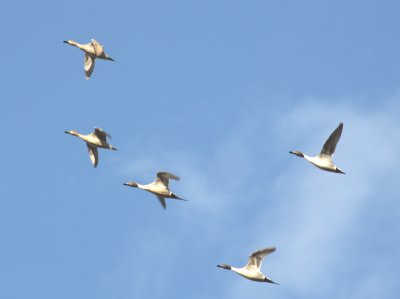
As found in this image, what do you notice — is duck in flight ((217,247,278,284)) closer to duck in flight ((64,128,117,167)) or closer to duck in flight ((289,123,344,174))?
duck in flight ((289,123,344,174))

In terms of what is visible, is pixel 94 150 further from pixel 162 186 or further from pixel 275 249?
pixel 275 249

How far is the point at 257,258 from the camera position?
167ft

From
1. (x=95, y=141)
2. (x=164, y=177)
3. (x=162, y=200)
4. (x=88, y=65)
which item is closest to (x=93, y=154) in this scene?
(x=95, y=141)

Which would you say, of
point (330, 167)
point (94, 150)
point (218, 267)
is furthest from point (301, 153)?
point (94, 150)

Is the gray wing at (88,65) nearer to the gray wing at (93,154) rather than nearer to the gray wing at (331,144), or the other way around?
the gray wing at (93,154)

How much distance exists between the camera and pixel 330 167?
53.5 meters

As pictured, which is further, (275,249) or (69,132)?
(69,132)

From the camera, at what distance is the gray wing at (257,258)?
166 ft

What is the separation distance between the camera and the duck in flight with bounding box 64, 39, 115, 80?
193 feet

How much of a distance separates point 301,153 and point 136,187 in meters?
7.71

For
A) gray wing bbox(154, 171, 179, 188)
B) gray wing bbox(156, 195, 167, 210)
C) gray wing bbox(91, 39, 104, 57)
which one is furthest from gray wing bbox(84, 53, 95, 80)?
gray wing bbox(154, 171, 179, 188)

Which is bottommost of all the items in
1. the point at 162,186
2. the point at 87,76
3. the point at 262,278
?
the point at 262,278

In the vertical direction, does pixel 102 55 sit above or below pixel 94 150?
above

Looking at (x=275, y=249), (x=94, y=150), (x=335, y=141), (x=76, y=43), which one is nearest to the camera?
(x=275, y=249)
